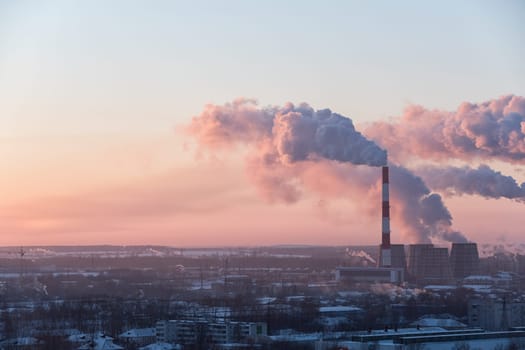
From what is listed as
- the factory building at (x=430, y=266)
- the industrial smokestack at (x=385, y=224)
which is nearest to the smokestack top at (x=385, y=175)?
the industrial smokestack at (x=385, y=224)

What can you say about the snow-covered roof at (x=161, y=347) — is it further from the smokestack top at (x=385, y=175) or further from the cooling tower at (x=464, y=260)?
the cooling tower at (x=464, y=260)

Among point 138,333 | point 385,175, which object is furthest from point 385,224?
point 138,333

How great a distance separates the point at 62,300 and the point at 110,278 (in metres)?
16.9

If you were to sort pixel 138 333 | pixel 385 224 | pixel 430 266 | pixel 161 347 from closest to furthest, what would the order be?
pixel 161 347
pixel 138 333
pixel 385 224
pixel 430 266

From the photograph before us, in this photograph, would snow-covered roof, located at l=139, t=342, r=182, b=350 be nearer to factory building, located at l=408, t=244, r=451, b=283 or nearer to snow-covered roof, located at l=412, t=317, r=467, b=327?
snow-covered roof, located at l=412, t=317, r=467, b=327

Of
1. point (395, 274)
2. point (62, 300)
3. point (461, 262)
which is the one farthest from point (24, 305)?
point (461, 262)

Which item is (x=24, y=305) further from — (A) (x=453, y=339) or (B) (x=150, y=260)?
(B) (x=150, y=260)

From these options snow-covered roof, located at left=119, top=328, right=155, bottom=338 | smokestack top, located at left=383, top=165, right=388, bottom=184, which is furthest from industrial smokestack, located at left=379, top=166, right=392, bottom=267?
snow-covered roof, located at left=119, top=328, right=155, bottom=338

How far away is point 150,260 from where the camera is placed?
293ft

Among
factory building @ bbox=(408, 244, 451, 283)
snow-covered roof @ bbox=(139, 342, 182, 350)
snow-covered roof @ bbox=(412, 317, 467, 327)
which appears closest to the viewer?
snow-covered roof @ bbox=(139, 342, 182, 350)

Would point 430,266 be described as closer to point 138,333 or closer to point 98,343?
point 138,333

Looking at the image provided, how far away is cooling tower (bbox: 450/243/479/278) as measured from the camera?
185 ft

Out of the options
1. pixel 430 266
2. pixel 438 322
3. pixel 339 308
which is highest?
pixel 430 266

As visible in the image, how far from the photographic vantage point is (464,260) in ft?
190
